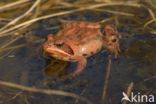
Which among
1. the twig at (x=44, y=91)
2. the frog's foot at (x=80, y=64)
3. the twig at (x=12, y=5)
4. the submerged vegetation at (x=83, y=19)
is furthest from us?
the twig at (x=12, y=5)

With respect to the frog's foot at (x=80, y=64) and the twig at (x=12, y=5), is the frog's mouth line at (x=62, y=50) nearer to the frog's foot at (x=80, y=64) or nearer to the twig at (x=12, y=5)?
the frog's foot at (x=80, y=64)

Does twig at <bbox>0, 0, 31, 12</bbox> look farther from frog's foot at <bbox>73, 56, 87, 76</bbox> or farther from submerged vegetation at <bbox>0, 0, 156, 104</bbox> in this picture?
frog's foot at <bbox>73, 56, 87, 76</bbox>

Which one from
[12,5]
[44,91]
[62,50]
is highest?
[12,5]

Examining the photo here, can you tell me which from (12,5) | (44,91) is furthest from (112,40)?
(12,5)

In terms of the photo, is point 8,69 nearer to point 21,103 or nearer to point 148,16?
point 21,103

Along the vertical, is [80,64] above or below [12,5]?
below

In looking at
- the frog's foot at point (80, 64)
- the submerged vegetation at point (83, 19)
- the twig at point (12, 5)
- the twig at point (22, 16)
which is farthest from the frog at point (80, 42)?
the twig at point (12, 5)

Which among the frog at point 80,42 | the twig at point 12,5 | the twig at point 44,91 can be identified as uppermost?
the twig at point 12,5

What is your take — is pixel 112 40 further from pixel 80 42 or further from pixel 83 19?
pixel 83 19
